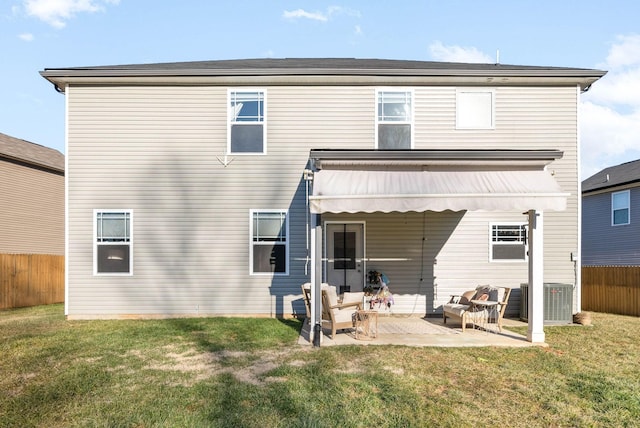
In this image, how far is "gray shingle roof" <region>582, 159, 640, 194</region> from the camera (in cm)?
1822

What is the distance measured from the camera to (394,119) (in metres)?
11.3

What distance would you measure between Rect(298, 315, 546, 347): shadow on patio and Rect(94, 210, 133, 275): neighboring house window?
5.24 metres

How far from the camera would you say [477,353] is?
23.9ft

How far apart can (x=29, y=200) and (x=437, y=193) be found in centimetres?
1793

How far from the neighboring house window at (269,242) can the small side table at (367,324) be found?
3124mm

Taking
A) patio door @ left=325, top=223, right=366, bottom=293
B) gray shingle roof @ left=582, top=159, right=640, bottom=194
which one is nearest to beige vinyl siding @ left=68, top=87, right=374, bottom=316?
patio door @ left=325, top=223, right=366, bottom=293

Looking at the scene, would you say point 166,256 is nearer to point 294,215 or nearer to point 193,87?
point 294,215

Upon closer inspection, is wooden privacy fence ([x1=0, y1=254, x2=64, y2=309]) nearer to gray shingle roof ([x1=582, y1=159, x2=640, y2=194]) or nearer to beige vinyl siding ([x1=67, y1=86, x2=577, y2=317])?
beige vinyl siding ([x1=67, y1=86, x2=577, y2=317])

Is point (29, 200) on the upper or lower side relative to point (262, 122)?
lower

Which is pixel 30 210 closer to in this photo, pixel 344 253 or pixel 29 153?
pixel 29 153

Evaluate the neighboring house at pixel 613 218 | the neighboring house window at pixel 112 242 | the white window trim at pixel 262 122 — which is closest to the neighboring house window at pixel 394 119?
the white window trim at pixel 262 122

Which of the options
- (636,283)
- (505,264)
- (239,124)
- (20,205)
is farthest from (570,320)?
(20,205)

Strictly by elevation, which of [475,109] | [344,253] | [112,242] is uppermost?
[475,109]

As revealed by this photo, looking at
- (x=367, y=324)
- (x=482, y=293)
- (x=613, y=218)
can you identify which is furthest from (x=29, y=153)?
(x=613, y=218)
